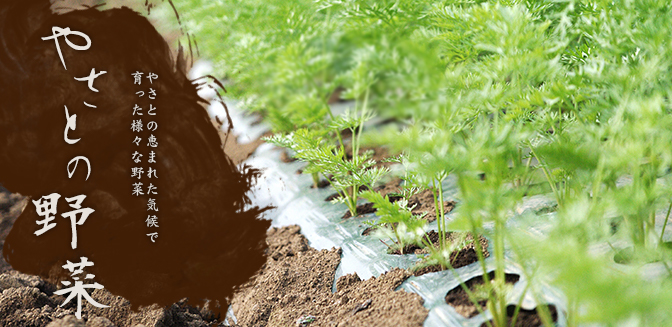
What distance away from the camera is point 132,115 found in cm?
210

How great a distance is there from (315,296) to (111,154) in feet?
4.32

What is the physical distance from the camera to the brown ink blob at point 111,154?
6.58 ft

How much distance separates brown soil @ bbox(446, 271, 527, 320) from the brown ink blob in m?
0.94

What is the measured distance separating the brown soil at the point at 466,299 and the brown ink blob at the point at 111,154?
0.94 meters

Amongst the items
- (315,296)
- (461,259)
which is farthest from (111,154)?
(461,259)

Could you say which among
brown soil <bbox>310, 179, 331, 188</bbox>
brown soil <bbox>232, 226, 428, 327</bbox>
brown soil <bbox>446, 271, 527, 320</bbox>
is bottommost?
brown soil <bbox>310, 179, 331, 188</bbox>

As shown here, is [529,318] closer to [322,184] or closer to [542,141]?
[542,141]

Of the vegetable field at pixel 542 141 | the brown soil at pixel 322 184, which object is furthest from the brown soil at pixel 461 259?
the brown soil at pixel 322 184

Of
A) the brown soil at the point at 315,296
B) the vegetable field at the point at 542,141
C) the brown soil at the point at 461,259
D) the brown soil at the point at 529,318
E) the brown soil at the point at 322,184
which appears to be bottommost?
the brown soil at the point at 322,184

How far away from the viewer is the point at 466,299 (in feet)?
3.90

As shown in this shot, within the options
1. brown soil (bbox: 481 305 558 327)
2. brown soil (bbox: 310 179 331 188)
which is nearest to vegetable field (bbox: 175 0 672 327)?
brown soil (bbox: 481 305 558 327)

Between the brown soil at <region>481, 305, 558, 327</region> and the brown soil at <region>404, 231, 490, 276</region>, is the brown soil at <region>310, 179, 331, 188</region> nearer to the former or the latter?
the brown soil at <region>404, 231, 490, 276</region>

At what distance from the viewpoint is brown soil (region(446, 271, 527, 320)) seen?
3.74 ft

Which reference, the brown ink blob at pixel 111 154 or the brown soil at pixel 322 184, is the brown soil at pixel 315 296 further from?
the brown soil at pixel 322 184
